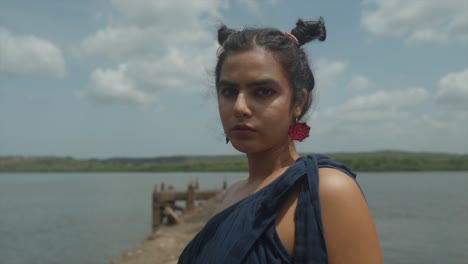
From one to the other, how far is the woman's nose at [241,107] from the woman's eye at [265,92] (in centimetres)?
6

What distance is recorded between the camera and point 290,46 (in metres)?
2.19

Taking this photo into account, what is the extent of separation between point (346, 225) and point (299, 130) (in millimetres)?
615

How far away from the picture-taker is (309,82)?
2.26 m

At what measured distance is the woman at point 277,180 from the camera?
1680 millimetres

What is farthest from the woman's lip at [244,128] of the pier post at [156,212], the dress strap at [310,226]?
the pier post at [156,212]

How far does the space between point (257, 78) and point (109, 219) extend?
1327 inches

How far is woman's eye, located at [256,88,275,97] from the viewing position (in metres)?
2.05

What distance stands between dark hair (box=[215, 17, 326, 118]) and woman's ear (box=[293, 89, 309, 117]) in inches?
0.6

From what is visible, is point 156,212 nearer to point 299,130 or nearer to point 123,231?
point 123,231

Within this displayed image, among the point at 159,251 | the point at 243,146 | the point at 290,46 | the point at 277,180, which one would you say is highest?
the point at 290,46

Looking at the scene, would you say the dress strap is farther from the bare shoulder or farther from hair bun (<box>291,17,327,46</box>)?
hair bun (<box>291,17,327,46</box>)

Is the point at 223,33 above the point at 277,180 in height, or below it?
above

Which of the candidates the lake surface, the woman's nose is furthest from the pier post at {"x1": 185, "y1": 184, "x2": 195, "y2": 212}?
the woman's nose

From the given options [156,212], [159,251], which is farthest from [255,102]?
[156,212]
